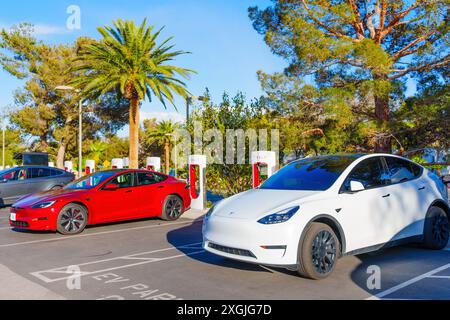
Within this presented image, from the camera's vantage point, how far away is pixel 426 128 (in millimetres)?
19219

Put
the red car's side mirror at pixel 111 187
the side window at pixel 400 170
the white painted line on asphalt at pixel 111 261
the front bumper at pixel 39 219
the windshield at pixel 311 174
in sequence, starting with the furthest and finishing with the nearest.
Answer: the red car's side mirror at pixel 111 187, the front bumper at pixel 39 219, the side window at pixel 400 170, the windshield at pixel 311 174, the white painted line on asphalt at pixel 111 261

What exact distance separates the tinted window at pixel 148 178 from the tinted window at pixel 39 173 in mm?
6482

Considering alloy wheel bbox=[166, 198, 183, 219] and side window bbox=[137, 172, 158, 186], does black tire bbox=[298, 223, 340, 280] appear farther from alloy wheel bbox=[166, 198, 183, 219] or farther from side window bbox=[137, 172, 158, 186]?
alloy wheel bbox=[166, 198, 183, 219]

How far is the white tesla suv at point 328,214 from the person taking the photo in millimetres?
5309

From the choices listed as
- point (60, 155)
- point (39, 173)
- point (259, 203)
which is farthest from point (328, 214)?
point (60, 155)

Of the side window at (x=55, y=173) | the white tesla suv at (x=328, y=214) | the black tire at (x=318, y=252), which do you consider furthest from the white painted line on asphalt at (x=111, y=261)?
the side window at (x=55, y=173)

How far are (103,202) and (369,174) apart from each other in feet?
19.9

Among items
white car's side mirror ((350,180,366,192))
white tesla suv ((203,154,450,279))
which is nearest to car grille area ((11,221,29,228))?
white tesla suv ((203,154,450,279))

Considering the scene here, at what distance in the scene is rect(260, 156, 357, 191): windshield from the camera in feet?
20.1

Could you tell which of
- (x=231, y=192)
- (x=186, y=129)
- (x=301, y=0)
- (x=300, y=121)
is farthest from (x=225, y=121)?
(x=301, y=0)

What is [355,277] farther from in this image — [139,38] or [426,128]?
[139,38]

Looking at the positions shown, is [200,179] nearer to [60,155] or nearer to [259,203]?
[259,203]

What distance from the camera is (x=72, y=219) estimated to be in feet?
31.6

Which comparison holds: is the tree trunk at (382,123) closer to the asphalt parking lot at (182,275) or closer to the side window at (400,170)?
the side window at (400,170)
